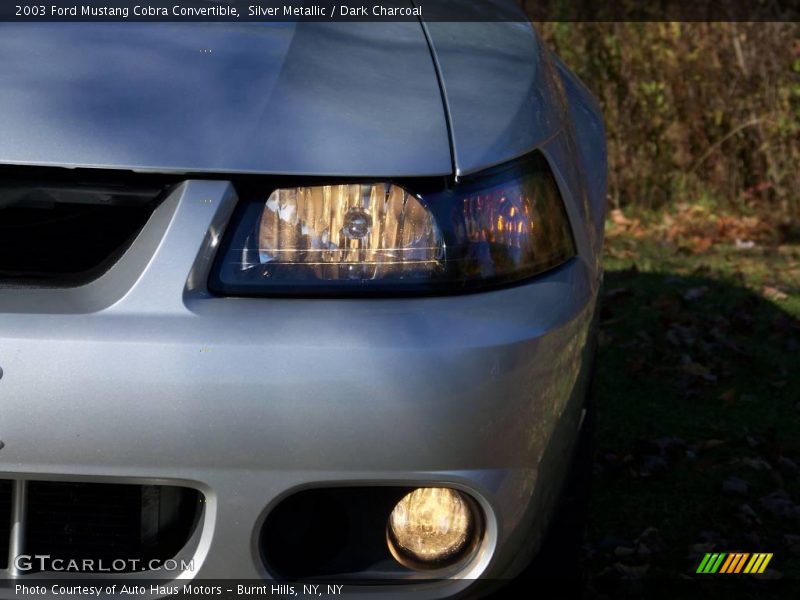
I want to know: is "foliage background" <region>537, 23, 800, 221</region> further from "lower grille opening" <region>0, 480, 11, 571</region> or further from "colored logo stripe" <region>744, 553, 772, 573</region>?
"lower grille opening" <region>0, 480, 11, 571</region>

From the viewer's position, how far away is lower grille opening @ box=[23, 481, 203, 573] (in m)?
1.76

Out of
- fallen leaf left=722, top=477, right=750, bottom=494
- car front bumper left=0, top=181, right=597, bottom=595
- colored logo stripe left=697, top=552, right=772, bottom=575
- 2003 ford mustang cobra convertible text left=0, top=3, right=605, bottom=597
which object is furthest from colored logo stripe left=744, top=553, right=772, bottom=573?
car front bumper left=0, top=181, right=597, bottom=595

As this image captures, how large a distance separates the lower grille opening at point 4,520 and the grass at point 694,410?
1.52 m

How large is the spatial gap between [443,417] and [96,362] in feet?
1.65

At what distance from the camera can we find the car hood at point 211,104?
1725 millimetres

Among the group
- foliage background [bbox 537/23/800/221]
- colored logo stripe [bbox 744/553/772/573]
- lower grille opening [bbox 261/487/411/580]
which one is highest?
foliage background [bbox 537/23/800/221]

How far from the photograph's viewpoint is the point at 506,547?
1.79 m

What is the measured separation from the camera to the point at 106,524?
1.80 meters

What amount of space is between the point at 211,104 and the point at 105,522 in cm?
68

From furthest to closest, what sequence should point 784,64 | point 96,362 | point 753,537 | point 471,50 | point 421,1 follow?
point 784,64 < point 753,537 < point 421,1 < point 471,50 < point 96,362

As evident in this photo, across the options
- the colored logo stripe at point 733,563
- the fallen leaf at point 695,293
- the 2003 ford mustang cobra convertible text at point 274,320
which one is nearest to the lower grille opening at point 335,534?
the 2003 ford mustang cobra convertible text at point 274,320

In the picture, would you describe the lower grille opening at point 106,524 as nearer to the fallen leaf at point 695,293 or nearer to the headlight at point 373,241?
the headlight at point 373,241

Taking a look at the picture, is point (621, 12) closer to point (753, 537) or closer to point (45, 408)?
point (753, 537)

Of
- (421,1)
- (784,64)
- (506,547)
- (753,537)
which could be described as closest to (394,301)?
(506,547)
